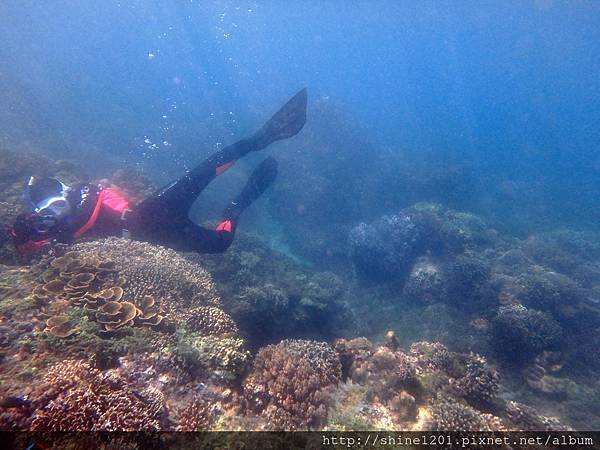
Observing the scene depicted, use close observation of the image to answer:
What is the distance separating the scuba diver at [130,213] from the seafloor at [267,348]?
47 centimetres

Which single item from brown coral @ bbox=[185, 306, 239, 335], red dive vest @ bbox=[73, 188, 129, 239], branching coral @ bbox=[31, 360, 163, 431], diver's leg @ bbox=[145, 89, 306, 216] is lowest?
branching coral @ bbox=[31, 360, 163, 431]

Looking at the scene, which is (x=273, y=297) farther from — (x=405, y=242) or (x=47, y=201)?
(x=405, y=242)

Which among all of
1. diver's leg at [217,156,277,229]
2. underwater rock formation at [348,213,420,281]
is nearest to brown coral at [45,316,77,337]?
diver's leg at [217,156,277,229]

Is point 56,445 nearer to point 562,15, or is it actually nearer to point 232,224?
point 232,224

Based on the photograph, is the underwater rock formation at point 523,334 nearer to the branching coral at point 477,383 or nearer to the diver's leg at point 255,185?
the branching coral at point 477,383

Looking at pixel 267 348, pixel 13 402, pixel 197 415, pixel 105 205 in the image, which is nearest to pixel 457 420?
pixel 267 348

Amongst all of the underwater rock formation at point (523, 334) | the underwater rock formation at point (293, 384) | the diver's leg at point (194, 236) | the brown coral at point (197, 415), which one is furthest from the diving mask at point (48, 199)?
the underwater rock formation at point (523, 334)

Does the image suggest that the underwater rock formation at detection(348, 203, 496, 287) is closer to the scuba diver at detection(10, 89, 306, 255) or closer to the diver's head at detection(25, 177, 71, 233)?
the scuba diver at detection(10, 89, 306, 255)

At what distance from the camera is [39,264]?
6.46 meters

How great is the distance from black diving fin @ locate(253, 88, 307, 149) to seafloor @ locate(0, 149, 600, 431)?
4.42 metres

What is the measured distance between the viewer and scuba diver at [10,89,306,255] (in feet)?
20.3

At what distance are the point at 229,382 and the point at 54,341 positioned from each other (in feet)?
8.44

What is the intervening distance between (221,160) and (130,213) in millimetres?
3020

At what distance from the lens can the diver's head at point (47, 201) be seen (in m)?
6.15
